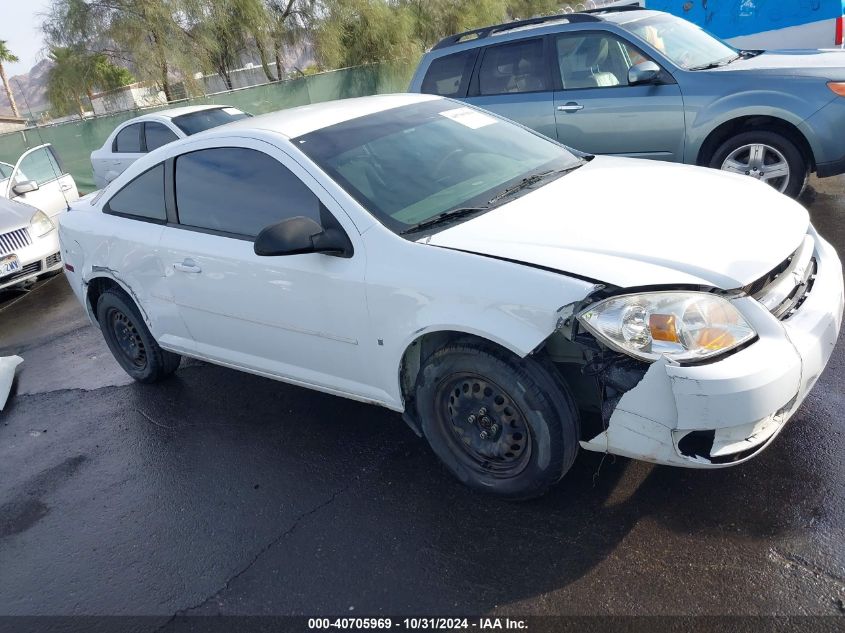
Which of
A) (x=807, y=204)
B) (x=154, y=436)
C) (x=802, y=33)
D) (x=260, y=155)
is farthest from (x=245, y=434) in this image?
(x=802, y=33)

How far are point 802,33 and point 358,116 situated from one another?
9.09m

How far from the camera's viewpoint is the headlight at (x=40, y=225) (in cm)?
832

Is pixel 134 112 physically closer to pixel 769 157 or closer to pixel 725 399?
pixel 769 157

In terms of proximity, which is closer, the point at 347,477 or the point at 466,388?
the point at 466,388

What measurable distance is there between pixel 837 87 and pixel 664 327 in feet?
13.8

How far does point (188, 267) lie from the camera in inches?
159

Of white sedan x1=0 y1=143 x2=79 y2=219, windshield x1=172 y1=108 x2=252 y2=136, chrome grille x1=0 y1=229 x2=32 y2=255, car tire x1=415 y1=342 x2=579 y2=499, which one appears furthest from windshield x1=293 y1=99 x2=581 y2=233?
windshield x1=172 y1=108 x2=252 y2=136

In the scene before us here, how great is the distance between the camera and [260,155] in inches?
147

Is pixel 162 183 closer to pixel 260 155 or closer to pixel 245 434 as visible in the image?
pixel 260 155

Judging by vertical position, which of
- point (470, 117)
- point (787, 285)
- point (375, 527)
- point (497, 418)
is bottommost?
point (375, 527)

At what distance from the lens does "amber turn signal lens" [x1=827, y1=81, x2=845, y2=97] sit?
5.56 metres

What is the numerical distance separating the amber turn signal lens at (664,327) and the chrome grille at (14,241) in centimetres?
759

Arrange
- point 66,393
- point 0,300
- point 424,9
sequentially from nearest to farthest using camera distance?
point 66,393 → point 0,300 → point 424,9

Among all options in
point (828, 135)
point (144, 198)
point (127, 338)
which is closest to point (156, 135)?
point (127, 338)
